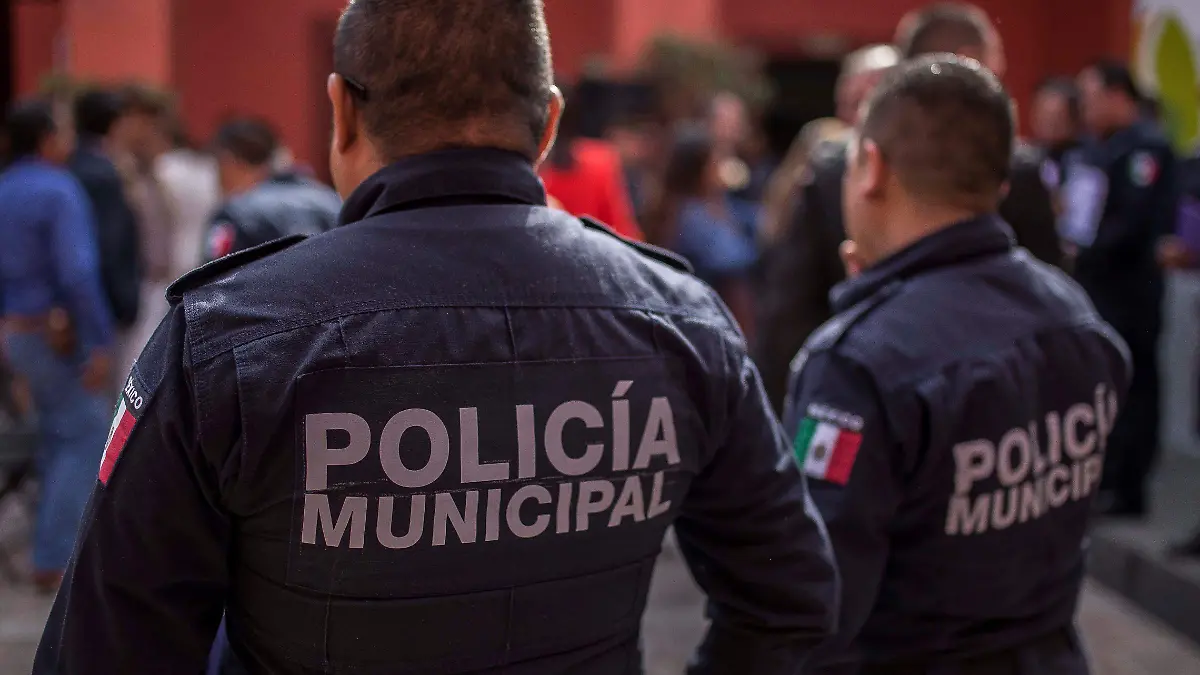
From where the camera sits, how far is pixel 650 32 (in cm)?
1094

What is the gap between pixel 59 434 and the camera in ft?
14.6

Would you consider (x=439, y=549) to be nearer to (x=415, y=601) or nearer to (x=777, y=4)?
(x=415, y=601)

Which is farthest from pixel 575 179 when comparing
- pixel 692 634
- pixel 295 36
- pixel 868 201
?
pixel 295 36

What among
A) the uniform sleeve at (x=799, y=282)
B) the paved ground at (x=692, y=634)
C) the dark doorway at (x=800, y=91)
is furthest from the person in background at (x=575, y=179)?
the dark doorway at (x=800, y=91)

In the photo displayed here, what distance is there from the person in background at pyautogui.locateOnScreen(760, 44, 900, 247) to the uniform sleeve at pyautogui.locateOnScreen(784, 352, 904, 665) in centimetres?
125

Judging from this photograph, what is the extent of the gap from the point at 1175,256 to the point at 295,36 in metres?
8.45

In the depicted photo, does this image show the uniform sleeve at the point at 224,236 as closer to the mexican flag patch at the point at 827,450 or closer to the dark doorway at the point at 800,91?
the mexican flag patch at the point at 827,450

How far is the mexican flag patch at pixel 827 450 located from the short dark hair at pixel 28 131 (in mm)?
3755

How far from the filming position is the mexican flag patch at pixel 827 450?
60.0 inches

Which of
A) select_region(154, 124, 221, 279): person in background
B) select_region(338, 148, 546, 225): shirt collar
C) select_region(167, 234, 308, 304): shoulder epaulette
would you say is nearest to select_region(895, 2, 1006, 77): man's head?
select_region(338, 148, 546, 225): shirt collar

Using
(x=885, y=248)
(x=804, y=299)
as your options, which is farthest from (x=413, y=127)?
(x=804, y=299)

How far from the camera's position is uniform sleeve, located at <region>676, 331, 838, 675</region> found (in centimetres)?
132

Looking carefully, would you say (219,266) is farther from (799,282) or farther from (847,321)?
(799,282)

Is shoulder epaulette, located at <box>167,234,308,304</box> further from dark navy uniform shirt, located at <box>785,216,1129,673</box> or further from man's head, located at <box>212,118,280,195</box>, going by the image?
man's head, located at <box>212,118,280,195</box>
